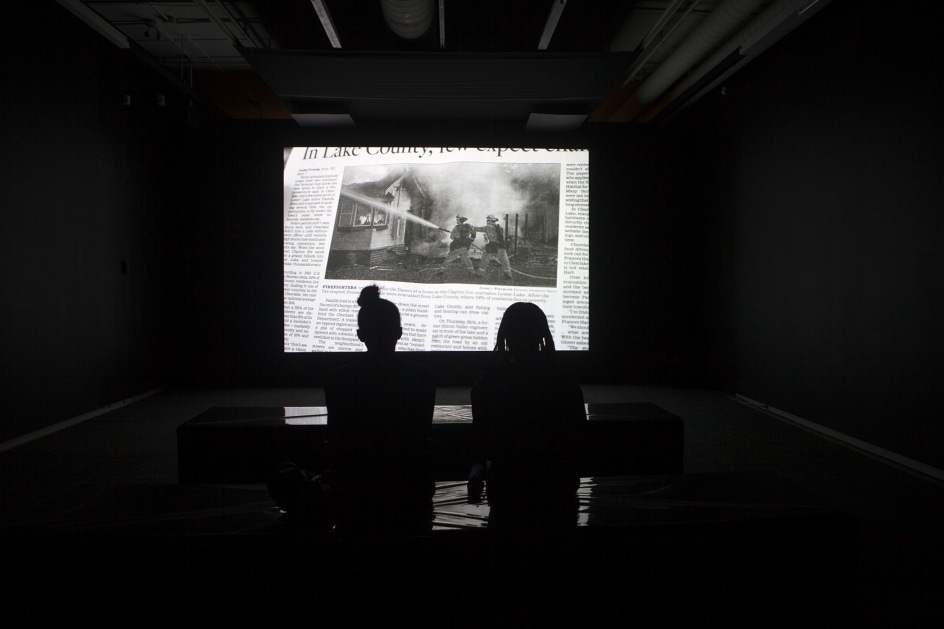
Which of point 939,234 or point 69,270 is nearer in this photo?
point 939,234

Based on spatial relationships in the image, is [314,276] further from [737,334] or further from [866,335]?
[866,335]

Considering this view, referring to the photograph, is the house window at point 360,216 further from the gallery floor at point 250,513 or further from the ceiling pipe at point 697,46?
the ceiling pipe at point 697,46

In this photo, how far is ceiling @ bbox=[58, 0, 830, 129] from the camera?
184 inches

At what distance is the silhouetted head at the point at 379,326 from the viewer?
6.09ft

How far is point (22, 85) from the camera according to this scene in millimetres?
4262

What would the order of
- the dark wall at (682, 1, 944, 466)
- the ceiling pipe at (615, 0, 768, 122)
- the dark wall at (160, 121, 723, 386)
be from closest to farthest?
the dark wall at (682, 1, 944, 466)
the ceiling pipe at (615, 0, 768, 122)
the dark wall at (160, 121, 723, 386)

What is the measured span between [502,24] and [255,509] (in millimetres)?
4754

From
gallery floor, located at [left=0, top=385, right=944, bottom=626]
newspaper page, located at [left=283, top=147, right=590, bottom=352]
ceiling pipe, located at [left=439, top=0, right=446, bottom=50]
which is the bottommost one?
gallery floor, located at [left=0, top=385, right=944, bottom=626]

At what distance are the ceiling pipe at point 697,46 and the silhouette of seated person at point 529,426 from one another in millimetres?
4059

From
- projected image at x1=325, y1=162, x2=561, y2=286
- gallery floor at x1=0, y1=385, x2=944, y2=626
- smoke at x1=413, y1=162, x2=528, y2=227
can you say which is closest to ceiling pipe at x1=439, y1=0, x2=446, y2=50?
smoke at x1=413, y1=162, x2=528, y2=227

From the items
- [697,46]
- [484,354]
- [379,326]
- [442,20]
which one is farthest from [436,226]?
[379,326]

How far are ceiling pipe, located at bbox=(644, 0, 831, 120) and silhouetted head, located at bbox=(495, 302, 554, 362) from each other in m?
3.85

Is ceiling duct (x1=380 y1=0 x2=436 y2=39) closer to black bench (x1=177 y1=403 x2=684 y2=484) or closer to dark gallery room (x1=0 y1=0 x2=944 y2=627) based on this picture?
dark gallery room (x1=0 y1=0 x2=944 y2=627)

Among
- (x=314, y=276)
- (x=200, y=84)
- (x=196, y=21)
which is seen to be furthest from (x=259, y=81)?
(x=314, y=276)
